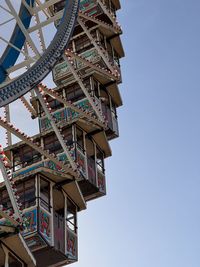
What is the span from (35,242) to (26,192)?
1876mm

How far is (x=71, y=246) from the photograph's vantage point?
23188 millimetres

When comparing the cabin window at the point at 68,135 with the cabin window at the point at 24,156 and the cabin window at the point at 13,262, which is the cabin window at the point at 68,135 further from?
the cabin window at the point at 13,262

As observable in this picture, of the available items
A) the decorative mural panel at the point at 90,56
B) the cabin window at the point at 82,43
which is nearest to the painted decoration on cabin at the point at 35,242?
the decorative mural panel at the point at 90,56

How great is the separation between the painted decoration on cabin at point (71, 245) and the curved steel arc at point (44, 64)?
14.5ft

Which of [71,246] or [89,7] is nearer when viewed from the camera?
[71,246]

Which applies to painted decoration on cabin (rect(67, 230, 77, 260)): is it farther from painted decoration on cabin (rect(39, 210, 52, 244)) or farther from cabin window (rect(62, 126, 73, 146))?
cabin window (rect(62, 126, 73, 146))

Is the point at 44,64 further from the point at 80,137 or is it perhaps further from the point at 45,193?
the point at 45,193

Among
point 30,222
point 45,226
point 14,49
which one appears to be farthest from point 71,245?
point 14,49

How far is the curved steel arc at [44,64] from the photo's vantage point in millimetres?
21916

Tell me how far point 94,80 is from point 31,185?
30.9ft

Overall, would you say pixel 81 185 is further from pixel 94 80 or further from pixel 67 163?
pixel 94 80

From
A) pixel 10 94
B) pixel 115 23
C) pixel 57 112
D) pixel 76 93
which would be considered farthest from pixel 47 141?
pixel 115 23

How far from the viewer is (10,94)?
2186 cm

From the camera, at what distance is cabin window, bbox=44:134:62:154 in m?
27.3
